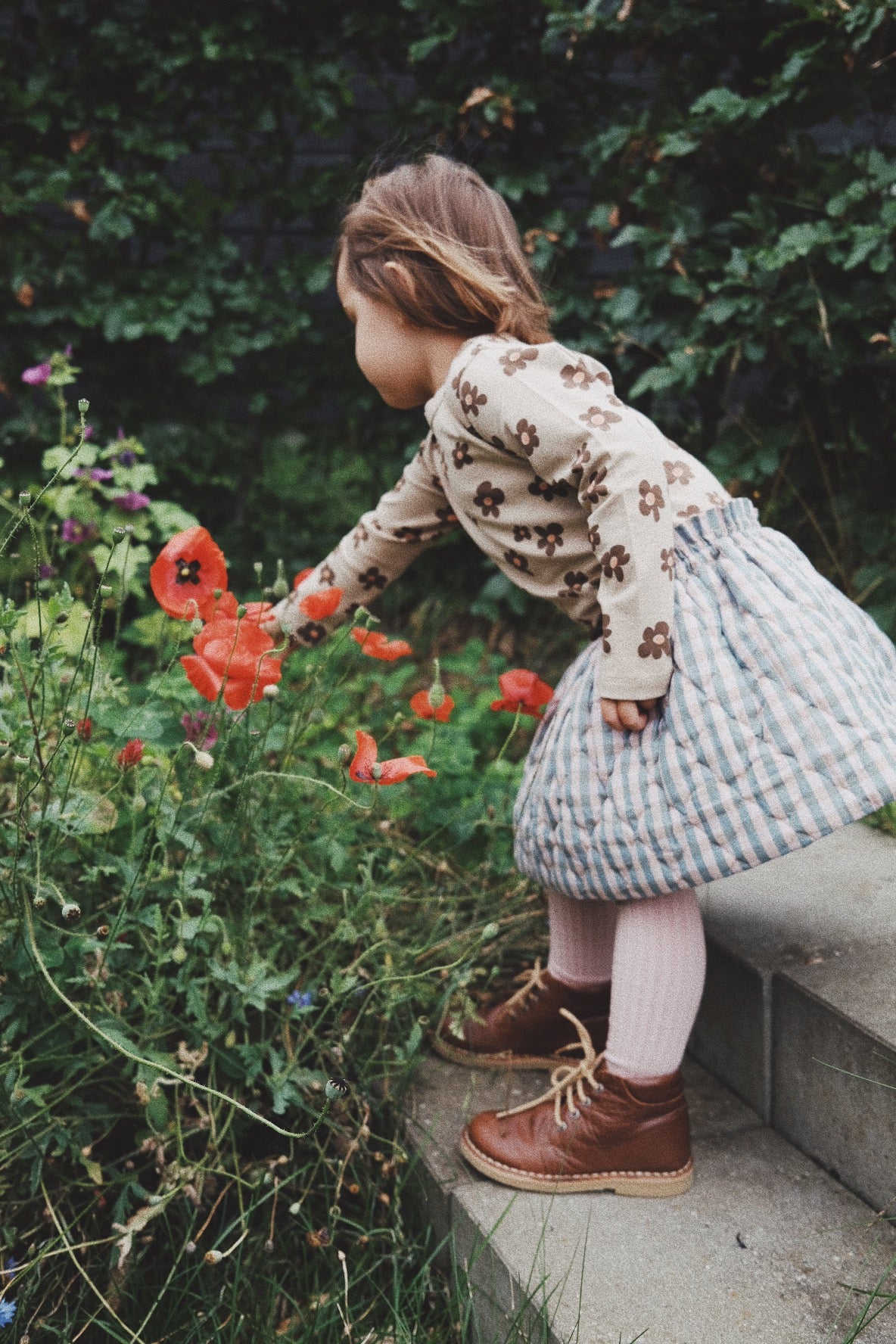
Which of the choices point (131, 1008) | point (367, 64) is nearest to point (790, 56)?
point (367, 64)

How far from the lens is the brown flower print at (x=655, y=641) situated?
1.38 metres

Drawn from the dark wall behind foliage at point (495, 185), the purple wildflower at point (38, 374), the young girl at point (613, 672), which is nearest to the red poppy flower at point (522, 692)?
the young girl at point (613, 672)

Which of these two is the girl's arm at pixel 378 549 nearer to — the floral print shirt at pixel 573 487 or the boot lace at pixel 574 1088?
the floral print shirt at pixel 573 487

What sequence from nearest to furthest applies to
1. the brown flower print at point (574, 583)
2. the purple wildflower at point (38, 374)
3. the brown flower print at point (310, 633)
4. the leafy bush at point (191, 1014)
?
1. the leafy bush at point (191, 1014)
2. the brown flower print at point (574, 583)
3. the brown flower print at point (310, 633)
4. the purple wildflower at point (38, 374)

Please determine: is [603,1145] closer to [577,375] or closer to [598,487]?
[598,487]

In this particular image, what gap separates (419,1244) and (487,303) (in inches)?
48.9

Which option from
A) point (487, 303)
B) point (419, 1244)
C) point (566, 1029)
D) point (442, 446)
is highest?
point (487, 303)

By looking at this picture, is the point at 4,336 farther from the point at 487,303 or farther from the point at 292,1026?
the point at 292,1026

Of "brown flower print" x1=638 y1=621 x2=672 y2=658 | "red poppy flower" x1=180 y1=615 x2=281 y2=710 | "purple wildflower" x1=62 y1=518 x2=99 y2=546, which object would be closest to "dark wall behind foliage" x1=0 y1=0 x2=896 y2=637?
"purple wildflower" x1=62 y1=518 x2=99 y2=546

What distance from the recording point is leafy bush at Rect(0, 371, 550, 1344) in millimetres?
1319

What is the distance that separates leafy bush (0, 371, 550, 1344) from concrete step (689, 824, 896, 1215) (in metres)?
0.35

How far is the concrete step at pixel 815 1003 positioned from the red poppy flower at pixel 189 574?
2.84 feet

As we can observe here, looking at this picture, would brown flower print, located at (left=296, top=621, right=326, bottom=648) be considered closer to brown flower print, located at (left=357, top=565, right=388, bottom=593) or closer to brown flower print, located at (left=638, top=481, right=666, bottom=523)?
brown flower print, located at (left=357, top=565, right=388, bottom=593)

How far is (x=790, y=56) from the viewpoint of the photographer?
2.32m
